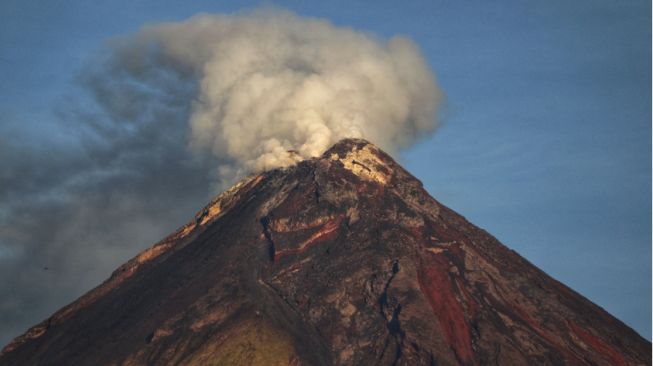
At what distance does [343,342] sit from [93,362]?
125 feet

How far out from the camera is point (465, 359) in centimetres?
19062

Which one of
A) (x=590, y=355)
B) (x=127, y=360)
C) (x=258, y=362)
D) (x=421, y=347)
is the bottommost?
(x=590, y=355)

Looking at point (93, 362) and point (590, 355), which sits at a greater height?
point (93, 362)

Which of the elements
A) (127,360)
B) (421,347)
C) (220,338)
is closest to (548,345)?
(421,347)

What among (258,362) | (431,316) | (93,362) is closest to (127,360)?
(93,362)

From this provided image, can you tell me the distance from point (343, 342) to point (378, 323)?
6.86 meters

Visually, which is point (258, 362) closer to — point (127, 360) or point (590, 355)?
point (127, 360)

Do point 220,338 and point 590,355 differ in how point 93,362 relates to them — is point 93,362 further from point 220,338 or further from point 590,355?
point 590,355

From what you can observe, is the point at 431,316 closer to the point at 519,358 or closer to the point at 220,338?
the point at 519,358

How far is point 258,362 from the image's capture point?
19050 centimetres

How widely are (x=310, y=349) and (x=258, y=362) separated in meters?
8.57

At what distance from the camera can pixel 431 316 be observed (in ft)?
651

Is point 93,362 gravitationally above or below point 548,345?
above

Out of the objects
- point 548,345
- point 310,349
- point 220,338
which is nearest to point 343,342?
point 310,349
